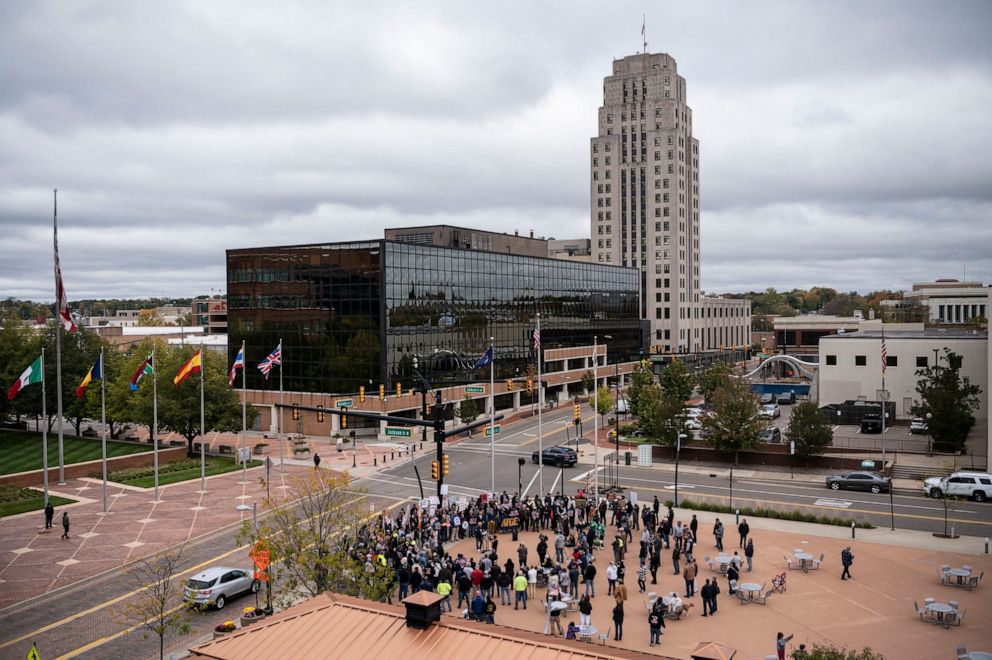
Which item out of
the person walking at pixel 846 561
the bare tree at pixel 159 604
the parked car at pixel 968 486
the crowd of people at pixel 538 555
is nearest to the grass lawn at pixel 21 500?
the bare tree at pixel 159 604

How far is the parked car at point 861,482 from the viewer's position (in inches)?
1773

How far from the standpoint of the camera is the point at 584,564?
27.7 metres

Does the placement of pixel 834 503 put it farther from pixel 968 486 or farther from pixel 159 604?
pixel 159 604

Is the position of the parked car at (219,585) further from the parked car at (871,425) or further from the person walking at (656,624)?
the parked car at (871,425)

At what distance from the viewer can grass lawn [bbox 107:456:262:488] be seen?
5062cm

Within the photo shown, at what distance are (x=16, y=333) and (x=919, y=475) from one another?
7855 cm

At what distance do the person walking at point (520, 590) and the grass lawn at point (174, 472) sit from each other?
109 feet

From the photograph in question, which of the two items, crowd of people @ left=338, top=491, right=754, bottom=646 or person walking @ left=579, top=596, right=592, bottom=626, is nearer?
person walking @ left=579, top=596, right=592, bottom=626

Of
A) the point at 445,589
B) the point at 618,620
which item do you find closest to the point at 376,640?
the point at 445,589

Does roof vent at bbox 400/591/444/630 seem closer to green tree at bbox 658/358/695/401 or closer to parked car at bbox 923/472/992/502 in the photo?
parked car at bbox 923/472/992/502

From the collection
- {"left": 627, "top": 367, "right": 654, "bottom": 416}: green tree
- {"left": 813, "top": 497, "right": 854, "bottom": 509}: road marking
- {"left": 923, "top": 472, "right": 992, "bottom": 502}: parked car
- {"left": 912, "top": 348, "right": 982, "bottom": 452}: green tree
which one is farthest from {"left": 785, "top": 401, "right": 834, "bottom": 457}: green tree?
{"left": 627, "top": 367, "right": 654, "bottom": 416}: green tree

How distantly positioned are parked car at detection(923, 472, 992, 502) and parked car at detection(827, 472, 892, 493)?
2.83 meters

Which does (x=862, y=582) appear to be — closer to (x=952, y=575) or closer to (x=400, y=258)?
(x=952, y=575)

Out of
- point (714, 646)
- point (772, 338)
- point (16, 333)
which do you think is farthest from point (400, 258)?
point (772, 338)
